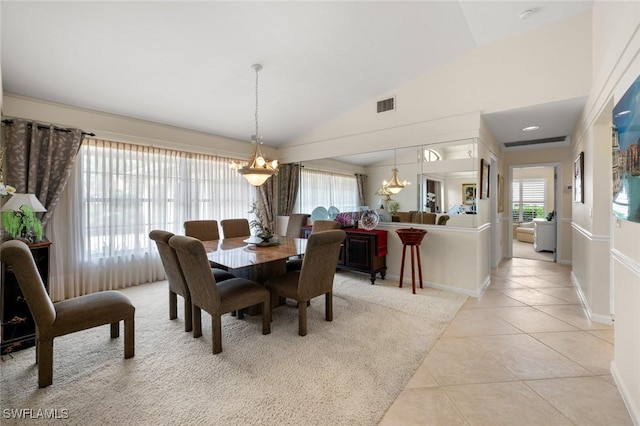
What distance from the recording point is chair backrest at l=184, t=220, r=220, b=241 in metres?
3.74

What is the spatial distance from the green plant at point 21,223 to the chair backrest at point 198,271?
63.3 inches

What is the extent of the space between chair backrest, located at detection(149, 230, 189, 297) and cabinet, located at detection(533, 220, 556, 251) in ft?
26.2

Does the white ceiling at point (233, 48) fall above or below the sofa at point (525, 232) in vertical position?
above

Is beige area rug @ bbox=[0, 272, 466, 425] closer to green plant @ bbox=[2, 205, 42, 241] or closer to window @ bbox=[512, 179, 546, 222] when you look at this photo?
green plant @ bbox=[2, 205, 42, 241]

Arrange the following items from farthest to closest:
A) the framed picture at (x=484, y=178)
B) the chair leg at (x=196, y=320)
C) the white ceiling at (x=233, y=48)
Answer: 1. the framed picture at (x=484, y=178)
2. the chair leg at (x=196, y=320)
3. the white ceiling at (x=233, y=48)

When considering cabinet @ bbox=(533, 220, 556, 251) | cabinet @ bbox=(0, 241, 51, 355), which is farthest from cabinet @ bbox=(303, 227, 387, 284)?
cabinet @ bbox=(533, 220, 556, 251)

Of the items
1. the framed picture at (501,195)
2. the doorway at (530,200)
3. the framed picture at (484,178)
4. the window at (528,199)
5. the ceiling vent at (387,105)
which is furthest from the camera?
the window at (528,199)

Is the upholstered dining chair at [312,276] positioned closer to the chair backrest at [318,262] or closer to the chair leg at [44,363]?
the chair backrest at [318,262]

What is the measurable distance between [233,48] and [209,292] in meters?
2.49

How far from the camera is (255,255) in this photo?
9.11ft

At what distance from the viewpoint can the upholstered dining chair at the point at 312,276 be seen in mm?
2486

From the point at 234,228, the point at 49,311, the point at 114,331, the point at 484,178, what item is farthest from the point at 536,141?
the point at 49,311

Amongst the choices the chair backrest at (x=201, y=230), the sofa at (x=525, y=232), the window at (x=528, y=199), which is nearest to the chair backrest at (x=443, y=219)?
the chair backrest at (x=201, y=230)

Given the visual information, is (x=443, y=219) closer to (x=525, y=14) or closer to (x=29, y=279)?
(x=525, y=14)
